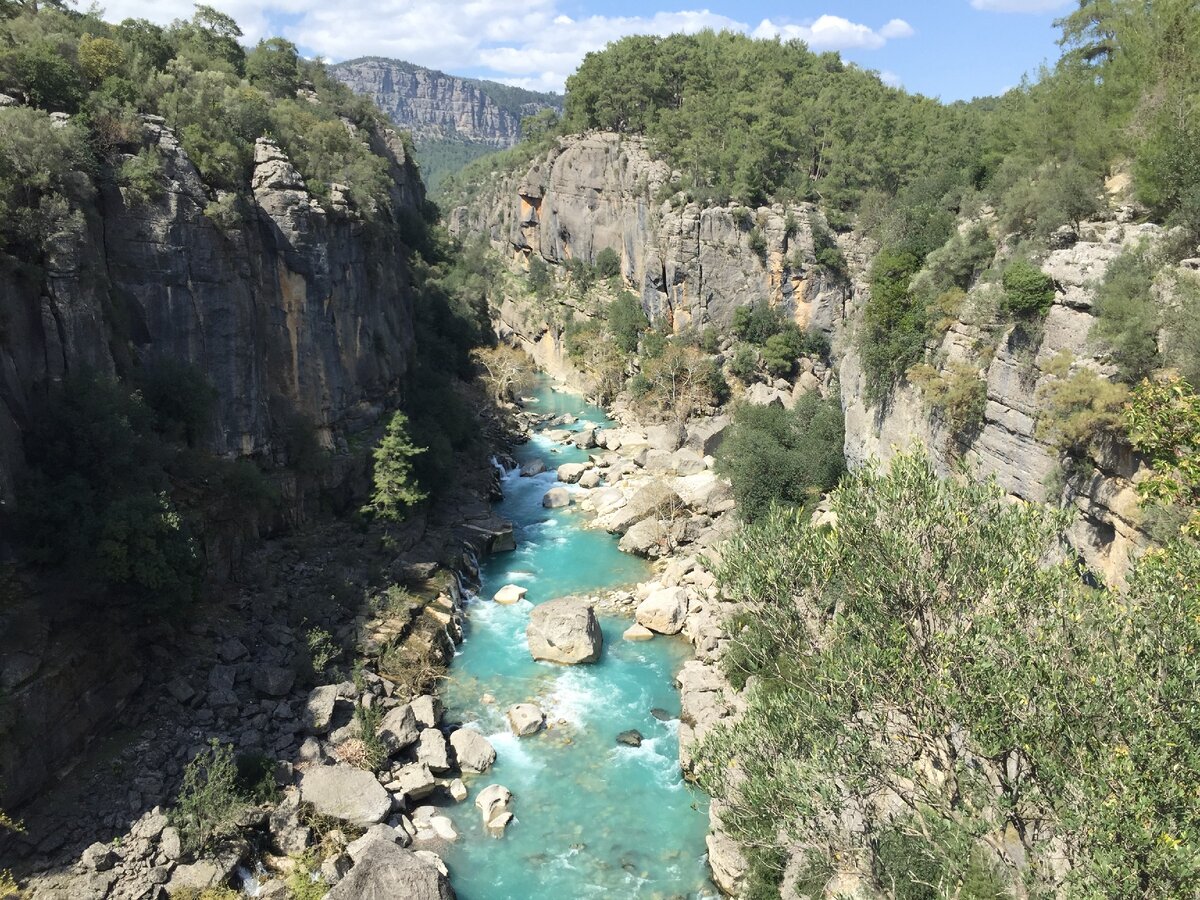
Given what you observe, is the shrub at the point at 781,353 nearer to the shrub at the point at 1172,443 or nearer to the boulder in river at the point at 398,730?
the boulder in river at the point at 398,730

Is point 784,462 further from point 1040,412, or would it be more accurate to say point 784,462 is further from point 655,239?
point 655,239

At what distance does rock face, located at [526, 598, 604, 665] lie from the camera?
23578 mm

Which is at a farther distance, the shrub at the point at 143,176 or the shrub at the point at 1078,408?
the shrub at the point at 143,176

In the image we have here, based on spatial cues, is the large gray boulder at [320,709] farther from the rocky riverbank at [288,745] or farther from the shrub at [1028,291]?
the shrub at [1028,291]

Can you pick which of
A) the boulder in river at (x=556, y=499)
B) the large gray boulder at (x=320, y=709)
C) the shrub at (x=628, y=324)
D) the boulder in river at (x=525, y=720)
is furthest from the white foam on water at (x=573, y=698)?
→ the shrub at (x=628, y=324)

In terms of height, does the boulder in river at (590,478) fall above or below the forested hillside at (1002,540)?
below

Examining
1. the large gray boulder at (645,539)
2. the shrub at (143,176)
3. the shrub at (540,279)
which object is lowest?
the large gray boulder at (645,539)

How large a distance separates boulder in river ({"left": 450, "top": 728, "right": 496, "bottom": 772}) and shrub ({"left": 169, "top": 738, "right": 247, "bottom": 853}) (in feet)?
17.0

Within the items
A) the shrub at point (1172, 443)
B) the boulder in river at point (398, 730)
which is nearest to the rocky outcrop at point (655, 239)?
the shrub at point (1172, 443)

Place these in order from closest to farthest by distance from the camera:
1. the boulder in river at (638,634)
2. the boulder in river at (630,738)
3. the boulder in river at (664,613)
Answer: the boulder in river at (630,738), the boulder in river at (638,634), the boulder in river at (664,613)

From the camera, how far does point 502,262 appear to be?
81.9 metres

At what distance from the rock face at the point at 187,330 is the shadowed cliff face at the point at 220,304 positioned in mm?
41

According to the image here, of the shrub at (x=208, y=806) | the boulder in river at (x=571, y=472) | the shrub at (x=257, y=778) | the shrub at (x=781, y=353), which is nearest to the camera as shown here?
the shrub at (x=208, y=806)

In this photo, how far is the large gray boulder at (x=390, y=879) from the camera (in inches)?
559
